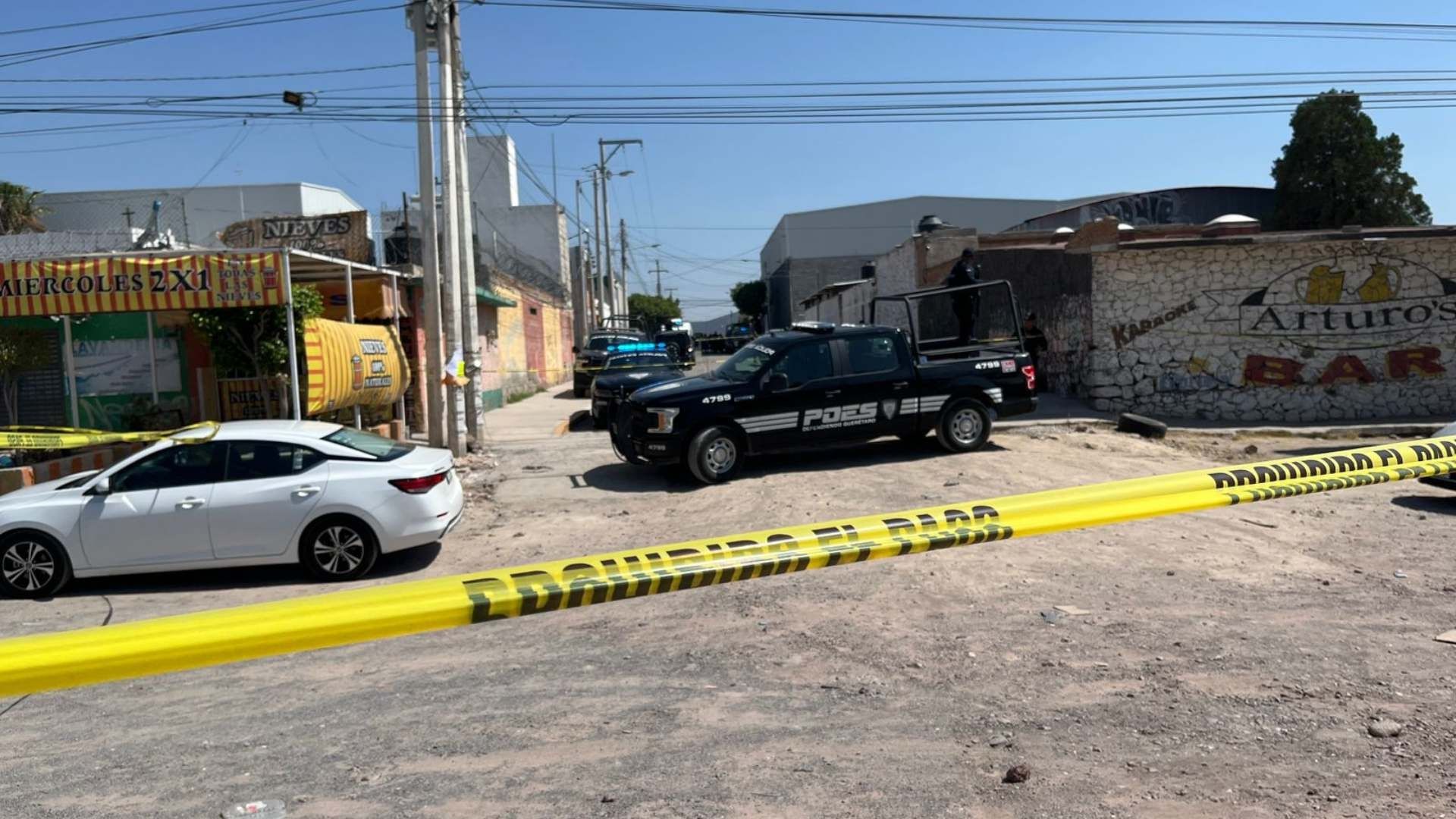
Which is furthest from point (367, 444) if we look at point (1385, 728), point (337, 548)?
point (1385, 728)

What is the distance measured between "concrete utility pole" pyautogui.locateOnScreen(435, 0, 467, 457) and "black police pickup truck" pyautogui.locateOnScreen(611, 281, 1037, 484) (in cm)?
335

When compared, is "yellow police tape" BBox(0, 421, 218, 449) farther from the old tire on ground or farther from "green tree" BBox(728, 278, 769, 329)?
"green tree" BBox(728, 278, 769, 329)

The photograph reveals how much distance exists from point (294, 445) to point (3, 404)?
10420 mm

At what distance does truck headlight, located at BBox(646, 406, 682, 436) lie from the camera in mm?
11344

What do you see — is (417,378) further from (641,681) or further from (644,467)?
(641,681)

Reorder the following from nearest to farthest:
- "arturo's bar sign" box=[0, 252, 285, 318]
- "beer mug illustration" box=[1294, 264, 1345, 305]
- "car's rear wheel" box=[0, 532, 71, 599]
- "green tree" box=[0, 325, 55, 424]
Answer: "car's rear wheel" box=[0, 532, 71, 599] → "arturo's bar sign" box=[0, 252, 285, 318] → "green tree" box=[0, 325, 55, 424] → "beer mug illustration" box=[1294, 264, 1345, 305]

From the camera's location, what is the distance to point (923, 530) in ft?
12.1

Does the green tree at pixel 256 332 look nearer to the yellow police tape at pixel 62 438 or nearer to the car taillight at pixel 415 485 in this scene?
the yellow police tape at pixel 62 438

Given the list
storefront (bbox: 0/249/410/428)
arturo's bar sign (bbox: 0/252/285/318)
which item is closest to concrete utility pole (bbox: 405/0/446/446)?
storefront (bbox: 0/249/410/428)

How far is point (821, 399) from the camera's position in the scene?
1180cm

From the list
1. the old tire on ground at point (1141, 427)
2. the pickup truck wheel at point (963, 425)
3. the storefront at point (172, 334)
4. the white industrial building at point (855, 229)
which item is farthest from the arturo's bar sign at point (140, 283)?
the white industrial building at point (855, 229)

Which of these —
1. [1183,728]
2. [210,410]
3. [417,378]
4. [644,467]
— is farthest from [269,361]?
[1183,728]

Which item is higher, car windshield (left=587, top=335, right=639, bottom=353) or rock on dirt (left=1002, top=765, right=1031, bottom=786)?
car windshield (left=587, top=335, right=639, bottom=353)

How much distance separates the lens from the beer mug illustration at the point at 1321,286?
54.5 feet
